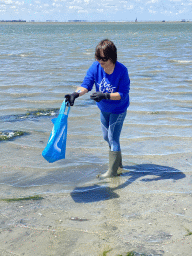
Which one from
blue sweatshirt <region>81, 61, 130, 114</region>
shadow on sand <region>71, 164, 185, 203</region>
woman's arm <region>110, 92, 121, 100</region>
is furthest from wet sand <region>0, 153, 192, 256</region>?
woman's arm <region>110, 92, 121, 100</region>

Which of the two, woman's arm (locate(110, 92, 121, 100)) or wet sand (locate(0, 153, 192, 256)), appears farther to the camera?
woman's arm (locate(110, 92, 121, 100))

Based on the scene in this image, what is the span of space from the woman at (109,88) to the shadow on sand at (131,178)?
0.38m

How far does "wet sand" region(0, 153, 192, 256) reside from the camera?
2973 mm

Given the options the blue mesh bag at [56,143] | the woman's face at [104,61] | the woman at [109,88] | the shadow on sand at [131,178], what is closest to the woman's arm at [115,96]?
the woman at [109,88]

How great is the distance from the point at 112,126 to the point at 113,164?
1.75 ft

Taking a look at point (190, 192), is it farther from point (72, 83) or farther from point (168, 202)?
point (72, 83)

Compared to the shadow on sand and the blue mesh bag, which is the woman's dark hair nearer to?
the blue mesh bag

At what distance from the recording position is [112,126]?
13.9 feet

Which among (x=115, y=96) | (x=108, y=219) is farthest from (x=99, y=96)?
(x=108, y=219)

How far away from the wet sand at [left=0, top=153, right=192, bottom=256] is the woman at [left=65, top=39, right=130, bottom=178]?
2.01 feet

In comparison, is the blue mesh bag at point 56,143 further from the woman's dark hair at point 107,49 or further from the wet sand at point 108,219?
the woman's dark hair at point 107,49

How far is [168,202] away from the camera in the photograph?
383cm

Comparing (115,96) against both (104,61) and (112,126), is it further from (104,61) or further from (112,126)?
(112,126)

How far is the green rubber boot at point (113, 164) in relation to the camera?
442cm
